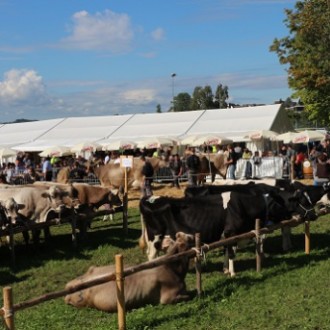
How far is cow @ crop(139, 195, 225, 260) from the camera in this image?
10.6m

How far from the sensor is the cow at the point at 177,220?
419 inches

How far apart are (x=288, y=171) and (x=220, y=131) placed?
9273 mm

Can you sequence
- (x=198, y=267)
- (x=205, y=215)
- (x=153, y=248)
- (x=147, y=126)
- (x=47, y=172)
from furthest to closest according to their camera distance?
(x=147, y=126), (x=47, y=172), (x=205, y=215), (x=153, y=248), (x=198, y=267)

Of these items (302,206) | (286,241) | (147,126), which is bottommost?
(286,241)

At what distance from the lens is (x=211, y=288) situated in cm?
888

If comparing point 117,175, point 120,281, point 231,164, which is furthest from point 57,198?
point 231,164

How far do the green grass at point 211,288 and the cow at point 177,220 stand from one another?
766mm

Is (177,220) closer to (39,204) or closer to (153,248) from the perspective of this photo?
(153,248)

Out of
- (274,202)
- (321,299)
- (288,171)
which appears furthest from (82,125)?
(321,299)

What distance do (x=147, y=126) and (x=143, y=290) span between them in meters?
32.5

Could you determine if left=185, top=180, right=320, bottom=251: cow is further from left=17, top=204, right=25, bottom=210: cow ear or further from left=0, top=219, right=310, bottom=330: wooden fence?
left=17, top=204, right=25, bottom=210: cow ear

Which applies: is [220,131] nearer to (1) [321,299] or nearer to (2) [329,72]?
(2) [329,72]

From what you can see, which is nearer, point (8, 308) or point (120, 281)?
point (8, 308)

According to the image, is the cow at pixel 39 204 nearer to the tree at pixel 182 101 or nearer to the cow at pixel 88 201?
the cow at pixel 88 201
